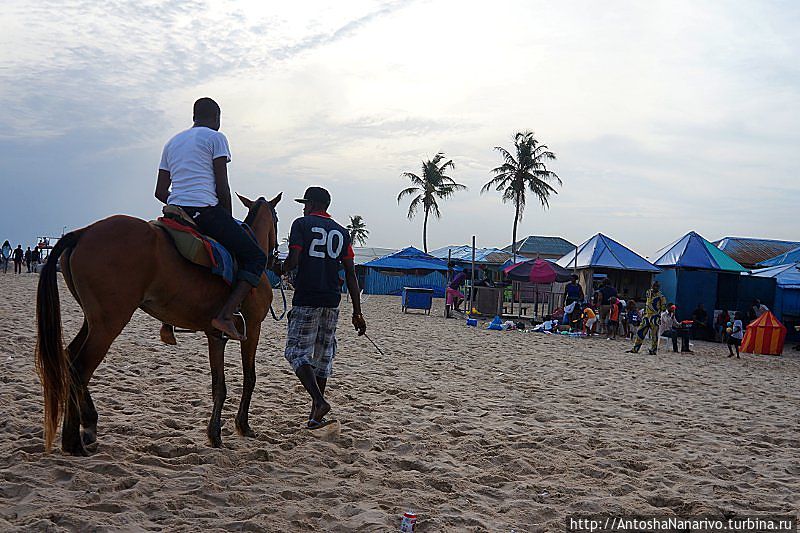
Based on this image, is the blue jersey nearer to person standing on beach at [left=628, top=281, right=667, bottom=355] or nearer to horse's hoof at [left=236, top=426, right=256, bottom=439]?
horse's hoof at [left=236, top=426, right=256, bottom=439]

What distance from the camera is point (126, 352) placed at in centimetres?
999

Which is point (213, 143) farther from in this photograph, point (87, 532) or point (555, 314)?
point (555, 314)

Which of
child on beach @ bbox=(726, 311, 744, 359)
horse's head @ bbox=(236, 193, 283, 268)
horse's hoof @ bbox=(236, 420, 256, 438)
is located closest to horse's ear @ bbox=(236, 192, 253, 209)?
horse's head @ bbox=(236, 193, 283, 268)

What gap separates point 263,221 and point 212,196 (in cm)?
76

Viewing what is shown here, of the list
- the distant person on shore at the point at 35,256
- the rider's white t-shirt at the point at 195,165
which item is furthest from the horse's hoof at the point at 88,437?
the distant person on shore at the point at 35,256

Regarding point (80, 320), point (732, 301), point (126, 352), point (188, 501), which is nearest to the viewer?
point (188, 501)

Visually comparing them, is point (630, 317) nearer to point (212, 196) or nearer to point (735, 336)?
point (735, 336)

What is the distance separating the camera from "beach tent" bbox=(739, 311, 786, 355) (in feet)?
60.9

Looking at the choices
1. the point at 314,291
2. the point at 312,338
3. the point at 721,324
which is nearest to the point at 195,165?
the point at 314,291

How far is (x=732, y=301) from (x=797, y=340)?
2400mm

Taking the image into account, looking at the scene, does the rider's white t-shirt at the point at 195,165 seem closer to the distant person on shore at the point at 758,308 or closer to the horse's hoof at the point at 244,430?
the horse's hoof at the point at 244,430

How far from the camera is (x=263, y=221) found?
5.76 meters

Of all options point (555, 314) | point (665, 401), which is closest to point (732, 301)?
point (555, 314)

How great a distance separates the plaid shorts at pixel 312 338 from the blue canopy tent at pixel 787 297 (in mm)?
21335
